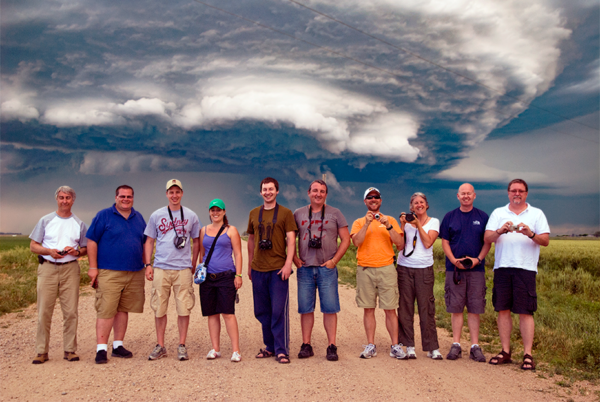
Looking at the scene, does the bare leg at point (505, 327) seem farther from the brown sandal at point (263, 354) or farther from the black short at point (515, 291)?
the brown sandal at point (263, 354)

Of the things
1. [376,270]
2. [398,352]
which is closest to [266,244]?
[376,270]

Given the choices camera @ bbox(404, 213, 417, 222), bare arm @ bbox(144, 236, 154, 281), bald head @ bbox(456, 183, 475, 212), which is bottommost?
bare arm @ bbox(144, 236, 154, 281)

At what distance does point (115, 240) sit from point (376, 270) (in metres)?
3.90

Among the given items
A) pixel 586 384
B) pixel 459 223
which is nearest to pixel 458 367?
pixel 586 384

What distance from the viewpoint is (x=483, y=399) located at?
16.3ft

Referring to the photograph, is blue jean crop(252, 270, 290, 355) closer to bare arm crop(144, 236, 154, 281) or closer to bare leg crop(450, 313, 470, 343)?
bare arm crop(144, 236, 154, 281)

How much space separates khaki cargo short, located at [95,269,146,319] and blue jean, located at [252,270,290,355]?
71.9 inches

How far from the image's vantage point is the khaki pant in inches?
247

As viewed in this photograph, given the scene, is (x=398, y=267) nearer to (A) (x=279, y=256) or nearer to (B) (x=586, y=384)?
(A) (x=279, y=256)

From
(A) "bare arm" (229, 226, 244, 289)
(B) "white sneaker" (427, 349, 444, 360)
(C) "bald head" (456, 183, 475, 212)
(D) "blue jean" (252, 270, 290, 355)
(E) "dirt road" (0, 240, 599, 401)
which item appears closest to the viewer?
(E) "dirt road" (0, 240, 599, 401)

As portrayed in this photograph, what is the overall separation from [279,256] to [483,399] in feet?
10.3

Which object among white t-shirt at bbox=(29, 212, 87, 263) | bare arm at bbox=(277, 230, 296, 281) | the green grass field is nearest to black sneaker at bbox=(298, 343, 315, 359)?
bare arm at bbox=(277, 230, 296, 281)

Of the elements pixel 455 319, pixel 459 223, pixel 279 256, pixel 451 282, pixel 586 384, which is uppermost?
pixel 459 223

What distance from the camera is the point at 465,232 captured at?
21.6 ft
